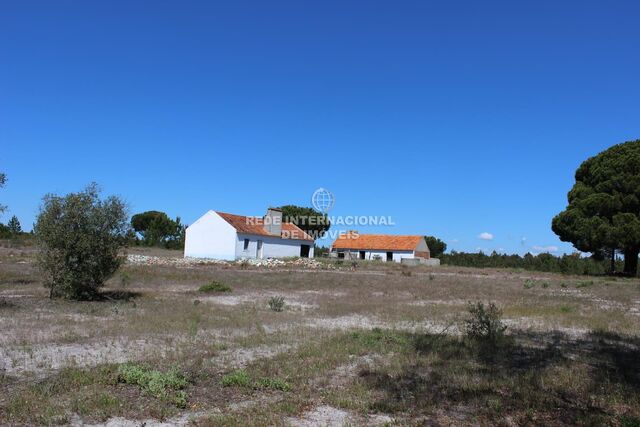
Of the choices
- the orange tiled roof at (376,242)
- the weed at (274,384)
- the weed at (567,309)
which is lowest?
the weed at (274,384)

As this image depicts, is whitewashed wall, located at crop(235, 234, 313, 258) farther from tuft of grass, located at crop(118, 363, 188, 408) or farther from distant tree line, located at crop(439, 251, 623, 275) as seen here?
tuft of grass, located at crop(118, 363, 188, 408)

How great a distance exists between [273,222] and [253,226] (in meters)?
2.95

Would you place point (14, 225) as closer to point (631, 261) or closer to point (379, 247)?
point (379, 247)

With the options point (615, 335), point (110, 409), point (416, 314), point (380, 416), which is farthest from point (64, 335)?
point (615, 335)

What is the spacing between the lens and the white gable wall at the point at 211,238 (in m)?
42.7

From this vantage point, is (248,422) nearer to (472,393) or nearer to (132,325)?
(472,393)

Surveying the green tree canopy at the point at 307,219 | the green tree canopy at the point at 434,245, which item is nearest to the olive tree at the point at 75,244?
the green tree canopy at the point at 307,219

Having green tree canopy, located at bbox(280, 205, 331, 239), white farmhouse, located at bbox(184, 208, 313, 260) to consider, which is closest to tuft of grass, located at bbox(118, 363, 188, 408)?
white farmhouse, located at bbox(184, 208, 313, 260)

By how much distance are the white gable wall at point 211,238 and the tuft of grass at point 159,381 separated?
35960 mm

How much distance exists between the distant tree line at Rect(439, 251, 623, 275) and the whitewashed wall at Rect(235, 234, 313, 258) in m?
21.9

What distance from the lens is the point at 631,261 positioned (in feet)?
135

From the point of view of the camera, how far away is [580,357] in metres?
8.77

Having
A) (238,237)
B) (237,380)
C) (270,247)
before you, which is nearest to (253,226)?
(270,247)

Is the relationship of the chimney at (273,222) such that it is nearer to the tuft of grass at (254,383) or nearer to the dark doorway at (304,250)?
the dark doorway at (304,250)
